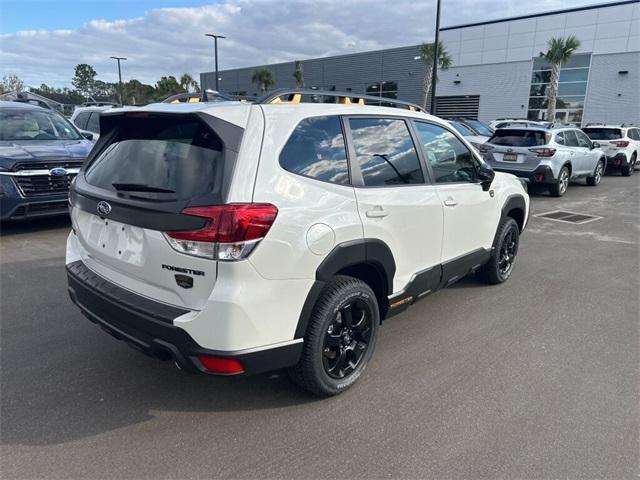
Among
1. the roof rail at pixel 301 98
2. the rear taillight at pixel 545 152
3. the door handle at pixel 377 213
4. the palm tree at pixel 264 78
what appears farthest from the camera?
the palm tree at pixel 264 78

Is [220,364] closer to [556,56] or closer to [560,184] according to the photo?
[560,184]

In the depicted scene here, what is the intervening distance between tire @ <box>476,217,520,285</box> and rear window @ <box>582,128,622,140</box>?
13.7m

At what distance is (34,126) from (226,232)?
701 cm

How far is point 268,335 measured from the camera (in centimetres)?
237

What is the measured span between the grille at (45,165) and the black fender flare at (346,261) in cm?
561

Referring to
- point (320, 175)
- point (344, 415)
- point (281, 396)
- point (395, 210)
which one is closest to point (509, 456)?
point (344, 415)

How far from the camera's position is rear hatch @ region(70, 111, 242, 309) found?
89.8 inches

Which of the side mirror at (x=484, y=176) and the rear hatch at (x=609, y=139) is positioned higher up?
the rear hatch at (x=609, y=139)

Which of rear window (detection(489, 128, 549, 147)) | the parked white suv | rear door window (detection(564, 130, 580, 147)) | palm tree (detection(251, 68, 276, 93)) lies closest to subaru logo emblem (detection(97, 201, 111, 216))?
rear window (detection(489, 128, 549, 147))

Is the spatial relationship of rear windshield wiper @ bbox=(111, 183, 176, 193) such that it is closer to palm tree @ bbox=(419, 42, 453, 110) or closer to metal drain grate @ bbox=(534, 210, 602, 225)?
metal drain grate @ bbox=(534, 210, 602, 225)

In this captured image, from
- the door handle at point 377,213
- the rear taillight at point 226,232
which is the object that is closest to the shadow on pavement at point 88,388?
the rear taillight at point 226,232

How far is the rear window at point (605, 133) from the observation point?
15.8 metres

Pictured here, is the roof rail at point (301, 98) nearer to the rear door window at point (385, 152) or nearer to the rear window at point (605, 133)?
the rear door window at point (385, 152)

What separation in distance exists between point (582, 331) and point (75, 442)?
12.8 ft
